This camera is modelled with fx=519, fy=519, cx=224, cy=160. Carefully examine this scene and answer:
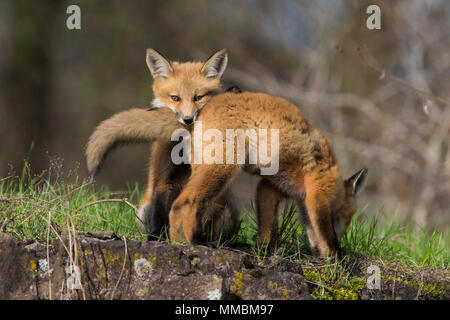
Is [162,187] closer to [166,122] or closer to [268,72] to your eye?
[166,122]

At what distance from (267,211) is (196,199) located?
2.88 ft

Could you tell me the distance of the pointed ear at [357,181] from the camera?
4.93 m

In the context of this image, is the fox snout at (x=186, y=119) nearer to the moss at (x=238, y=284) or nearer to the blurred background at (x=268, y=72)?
the moss at (x=238, y=284)

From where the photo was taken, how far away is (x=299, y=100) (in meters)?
12.4

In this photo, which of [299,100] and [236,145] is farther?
[299,100]

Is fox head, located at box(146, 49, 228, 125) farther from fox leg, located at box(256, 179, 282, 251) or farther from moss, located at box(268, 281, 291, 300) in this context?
moss, located at box(268, 281, 291, 300)

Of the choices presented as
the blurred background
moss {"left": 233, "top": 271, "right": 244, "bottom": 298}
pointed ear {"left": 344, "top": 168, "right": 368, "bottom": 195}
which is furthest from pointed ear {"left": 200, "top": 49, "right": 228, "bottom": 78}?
the blurred background

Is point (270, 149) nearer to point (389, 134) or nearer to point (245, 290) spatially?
point (245, 290)

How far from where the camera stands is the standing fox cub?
410 cm

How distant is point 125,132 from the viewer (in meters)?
4.36

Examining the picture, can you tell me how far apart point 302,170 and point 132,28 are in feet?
38.3

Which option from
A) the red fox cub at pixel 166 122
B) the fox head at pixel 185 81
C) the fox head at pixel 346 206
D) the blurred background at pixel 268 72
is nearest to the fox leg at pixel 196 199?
the red fox cub at pixel 166 122
